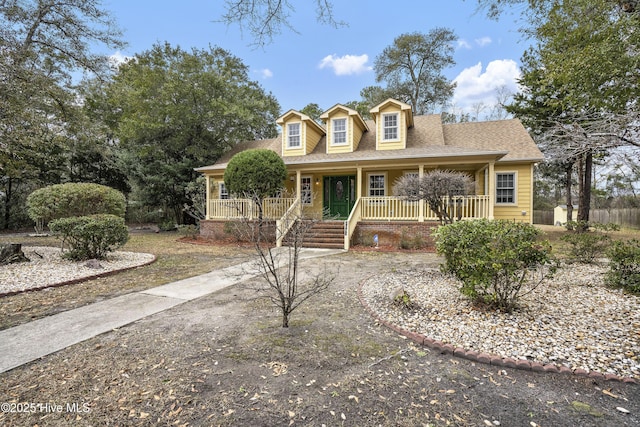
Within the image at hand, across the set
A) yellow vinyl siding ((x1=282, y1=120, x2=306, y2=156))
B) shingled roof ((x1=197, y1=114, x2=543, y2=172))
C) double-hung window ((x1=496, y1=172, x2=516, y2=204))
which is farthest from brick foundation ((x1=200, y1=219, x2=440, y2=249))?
yellow vinyl siding ((x1=282, y1=120, x2=306, y2=156))

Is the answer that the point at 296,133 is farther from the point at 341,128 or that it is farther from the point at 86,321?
the point at 86,321

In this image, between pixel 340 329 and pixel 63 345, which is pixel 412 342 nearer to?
pixel 340 329

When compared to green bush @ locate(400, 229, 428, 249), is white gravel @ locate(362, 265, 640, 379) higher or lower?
lower

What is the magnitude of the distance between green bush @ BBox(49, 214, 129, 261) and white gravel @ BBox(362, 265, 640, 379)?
6489 millimetres

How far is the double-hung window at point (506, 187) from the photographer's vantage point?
12.3m

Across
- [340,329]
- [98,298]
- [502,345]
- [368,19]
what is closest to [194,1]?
[368,19]

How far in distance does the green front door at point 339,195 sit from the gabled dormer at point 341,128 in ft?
4.61

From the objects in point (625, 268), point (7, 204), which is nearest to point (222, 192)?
point (7, 204)

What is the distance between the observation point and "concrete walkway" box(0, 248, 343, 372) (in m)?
3.04

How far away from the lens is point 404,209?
1223 cm

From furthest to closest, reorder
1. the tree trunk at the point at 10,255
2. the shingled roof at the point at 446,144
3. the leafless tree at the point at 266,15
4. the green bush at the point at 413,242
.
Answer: the shingled roof at the point at 446,144 → the green bush at the point at 413,242 → the tree trunk at the point at 10,255 → the leafless tree at the point at 266,15

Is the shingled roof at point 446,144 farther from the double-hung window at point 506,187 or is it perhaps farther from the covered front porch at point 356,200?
the double-hung window at point 506,187

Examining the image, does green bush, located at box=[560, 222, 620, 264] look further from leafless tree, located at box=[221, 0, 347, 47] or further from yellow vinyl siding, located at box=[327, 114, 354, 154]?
yellow vinyl siding, located at box=[327, 114, 354, 154]

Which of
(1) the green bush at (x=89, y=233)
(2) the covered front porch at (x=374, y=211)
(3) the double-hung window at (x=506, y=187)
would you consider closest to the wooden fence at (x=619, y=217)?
(3) the double-hung window at (x=506, y=187)
